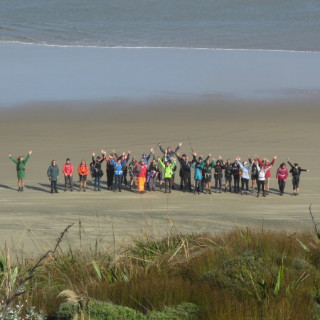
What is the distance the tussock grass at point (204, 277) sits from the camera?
7945 mm

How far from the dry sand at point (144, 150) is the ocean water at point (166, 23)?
21.2 metres

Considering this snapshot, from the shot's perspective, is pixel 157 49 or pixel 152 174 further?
pixel 157 49

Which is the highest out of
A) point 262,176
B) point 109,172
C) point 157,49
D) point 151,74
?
point 157,49

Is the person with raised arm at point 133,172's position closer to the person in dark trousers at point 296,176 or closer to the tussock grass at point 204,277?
the person in dark trousers at point 296,176

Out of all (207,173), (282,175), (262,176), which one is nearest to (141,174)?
(207,173)

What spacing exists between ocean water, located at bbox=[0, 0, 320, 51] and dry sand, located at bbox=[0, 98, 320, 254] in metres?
21.2

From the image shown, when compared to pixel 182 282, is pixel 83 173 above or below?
above

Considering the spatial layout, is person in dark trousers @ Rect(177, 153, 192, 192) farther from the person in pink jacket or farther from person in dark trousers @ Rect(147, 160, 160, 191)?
the person in pink jacket

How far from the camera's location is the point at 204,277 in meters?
9.22

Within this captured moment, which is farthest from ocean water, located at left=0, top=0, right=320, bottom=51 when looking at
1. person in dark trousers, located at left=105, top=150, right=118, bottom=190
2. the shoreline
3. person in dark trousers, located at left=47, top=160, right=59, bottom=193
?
person in dark trousers, located at left=47, top=160, right=59, bottom=193

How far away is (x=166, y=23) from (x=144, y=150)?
40.4 metres

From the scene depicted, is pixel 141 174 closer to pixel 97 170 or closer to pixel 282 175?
pixel 97 170

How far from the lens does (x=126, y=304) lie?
26.9 feet

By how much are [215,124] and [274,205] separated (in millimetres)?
13613
